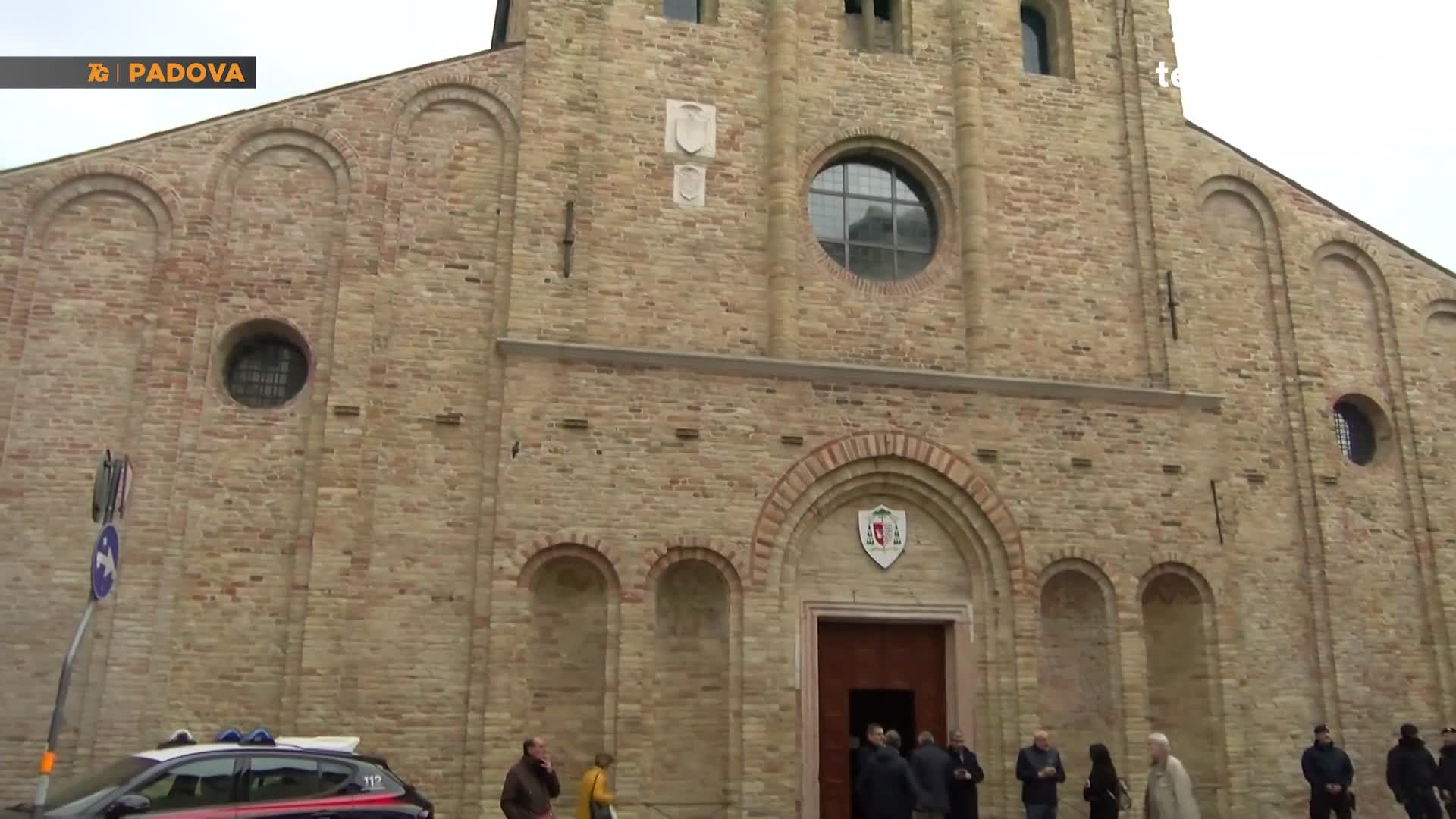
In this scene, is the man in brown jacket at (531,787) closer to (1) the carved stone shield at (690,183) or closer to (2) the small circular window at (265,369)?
(2) the small circular window at (265,369)

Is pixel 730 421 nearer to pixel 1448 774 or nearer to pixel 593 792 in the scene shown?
pixel 593 792

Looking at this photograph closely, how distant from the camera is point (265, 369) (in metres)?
12.0

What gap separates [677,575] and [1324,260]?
9.52 metres

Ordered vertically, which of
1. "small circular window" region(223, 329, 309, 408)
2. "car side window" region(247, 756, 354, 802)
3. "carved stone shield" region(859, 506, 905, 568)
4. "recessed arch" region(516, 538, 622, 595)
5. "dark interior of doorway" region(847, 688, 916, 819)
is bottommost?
"car side window" region(247, 756, 354, 802)

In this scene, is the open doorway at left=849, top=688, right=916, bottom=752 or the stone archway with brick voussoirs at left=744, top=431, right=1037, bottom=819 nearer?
the stone archway with brick voussoirs at left=744, top=431, right=1037, bottom=819

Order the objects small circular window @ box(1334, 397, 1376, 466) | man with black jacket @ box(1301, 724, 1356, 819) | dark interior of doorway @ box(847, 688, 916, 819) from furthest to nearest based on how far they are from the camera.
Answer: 1. small circular window @ box(1334, 397, 1376, 466)
2. dark interior of doorway @ box(847, 688, 916, 819)
3. man with black jacket @ box(1301, 724, 1356, 819)

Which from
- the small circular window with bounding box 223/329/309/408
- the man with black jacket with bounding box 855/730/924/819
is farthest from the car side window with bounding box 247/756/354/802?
the small circular window with bounding box 223/329/309/408

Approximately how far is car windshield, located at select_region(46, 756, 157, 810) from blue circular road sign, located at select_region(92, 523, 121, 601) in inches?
50.3

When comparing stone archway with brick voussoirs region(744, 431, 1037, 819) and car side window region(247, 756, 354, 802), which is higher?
stone archway with brick voussoirs region(744, 431, 1037, 819)

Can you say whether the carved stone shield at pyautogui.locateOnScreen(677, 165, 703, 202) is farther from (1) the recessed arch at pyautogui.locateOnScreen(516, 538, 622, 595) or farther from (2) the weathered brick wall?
(1) the recessed arch at pyautogui.locateOnScreen(516, 538, 622, 595)

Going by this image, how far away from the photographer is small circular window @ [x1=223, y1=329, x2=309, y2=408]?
11.8 meters

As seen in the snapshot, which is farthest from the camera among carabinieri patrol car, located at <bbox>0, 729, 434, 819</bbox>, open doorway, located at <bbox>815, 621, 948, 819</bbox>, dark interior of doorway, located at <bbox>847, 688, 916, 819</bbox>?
dark interior of doorway, located at <bbox>847, 688, 916, 819</bbox>

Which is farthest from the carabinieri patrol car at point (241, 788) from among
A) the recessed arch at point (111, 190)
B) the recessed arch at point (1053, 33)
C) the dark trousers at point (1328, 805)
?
the recessed arch at point (1053, 33)

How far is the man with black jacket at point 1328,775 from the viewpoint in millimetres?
11312
